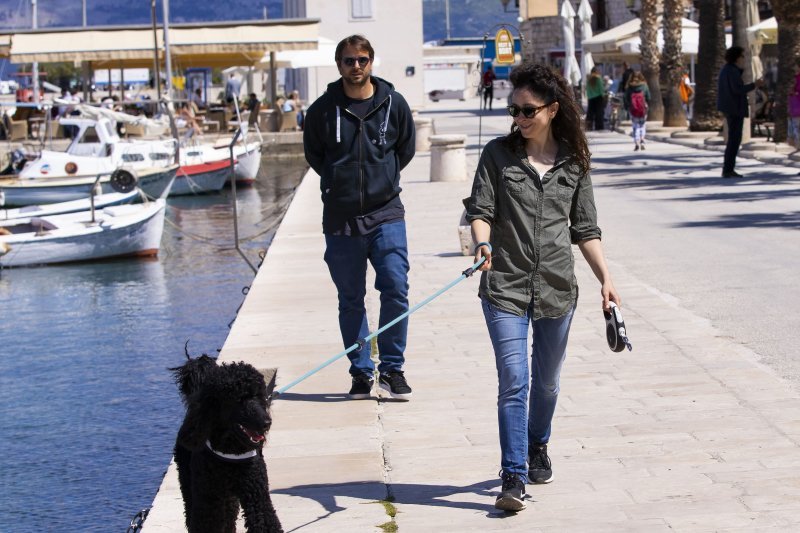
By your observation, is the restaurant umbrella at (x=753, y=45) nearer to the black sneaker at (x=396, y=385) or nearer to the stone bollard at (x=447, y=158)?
the stone bollard at (x=447, y=158)

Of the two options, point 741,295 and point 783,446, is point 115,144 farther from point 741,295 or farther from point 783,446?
point 783,446

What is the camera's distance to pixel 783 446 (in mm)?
6586

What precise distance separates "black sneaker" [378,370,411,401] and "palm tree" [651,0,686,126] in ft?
95.1

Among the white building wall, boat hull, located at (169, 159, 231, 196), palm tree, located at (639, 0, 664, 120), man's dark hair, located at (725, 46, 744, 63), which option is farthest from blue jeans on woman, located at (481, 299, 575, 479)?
the white building wall

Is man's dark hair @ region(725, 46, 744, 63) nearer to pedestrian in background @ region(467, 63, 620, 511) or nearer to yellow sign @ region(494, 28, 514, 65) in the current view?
yellow sign @ region(494, 28, 514, 65)

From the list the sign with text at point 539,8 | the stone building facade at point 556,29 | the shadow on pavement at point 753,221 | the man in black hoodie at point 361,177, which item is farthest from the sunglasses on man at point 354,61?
the stone building facade at point 556,29

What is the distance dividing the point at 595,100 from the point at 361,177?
32.1 metres

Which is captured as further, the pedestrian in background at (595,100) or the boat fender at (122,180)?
the pedestrian in background at (595,100)

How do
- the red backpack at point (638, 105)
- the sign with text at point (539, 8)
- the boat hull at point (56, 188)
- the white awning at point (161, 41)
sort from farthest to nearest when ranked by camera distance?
the sign with text at point (539, 8) < the white awning at point (161, 41) < the boat hull at point (56, 188) < the red backpack at point (638, 105)

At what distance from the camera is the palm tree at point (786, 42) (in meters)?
24.5

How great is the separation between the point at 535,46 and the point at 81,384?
68.8 m

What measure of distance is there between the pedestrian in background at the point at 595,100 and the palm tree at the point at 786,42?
10.8 m

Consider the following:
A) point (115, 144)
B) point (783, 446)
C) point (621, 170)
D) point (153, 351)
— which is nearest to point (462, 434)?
point (783, 446)

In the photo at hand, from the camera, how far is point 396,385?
25.4ft
